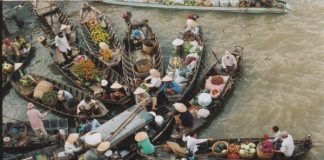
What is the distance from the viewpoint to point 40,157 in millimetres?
15820

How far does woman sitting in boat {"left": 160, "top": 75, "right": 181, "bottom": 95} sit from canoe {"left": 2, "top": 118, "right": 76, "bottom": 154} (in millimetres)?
4121

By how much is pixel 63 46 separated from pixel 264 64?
9.76 m

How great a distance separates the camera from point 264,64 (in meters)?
20.3

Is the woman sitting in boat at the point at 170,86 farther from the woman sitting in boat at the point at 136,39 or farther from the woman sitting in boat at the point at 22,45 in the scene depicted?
the woman sitting in boat at the point at 22,45

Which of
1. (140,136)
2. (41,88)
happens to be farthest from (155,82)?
(41,88)

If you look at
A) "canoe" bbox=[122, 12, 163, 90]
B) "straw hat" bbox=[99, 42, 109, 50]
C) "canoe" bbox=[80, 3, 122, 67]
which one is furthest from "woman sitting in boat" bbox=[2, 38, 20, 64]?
"canoe" bbox=[122, 12, 163, 90]

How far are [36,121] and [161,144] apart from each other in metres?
4.87

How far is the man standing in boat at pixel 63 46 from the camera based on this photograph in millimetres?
20120

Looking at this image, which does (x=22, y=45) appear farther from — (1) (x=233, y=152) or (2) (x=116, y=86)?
(1) (x=233, y=152)

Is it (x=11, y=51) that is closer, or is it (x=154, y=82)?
(x=154, y=82)

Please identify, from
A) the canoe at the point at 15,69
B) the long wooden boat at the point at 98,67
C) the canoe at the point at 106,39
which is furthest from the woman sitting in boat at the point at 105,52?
the canoe at the point at 15,69

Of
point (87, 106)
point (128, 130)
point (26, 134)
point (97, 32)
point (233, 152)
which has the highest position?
point (97, 32)

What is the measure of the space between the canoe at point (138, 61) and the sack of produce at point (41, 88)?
11.3 ft

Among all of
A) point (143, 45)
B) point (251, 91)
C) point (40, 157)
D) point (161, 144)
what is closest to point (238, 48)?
point (251, 91)
